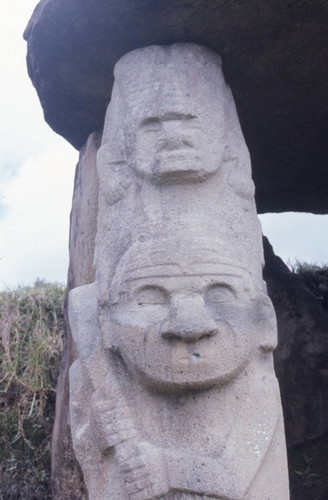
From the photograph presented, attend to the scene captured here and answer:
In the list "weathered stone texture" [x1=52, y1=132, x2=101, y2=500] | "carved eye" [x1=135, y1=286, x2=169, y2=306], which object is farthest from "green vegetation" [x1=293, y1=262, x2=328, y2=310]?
"carved eye" [x1=135, y1=286, x2=169, y2=306]

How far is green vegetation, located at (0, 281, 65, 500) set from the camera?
3.97 metres

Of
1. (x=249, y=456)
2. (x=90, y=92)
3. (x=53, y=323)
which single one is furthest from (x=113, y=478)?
(x=53, y=323)

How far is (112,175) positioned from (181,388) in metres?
1.06

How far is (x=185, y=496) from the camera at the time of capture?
6.34ft

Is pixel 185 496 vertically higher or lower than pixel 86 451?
lower

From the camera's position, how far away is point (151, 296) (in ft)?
7.21

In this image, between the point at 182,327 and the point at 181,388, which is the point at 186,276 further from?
the point at 181,388

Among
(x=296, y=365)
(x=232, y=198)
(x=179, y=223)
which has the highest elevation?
(x=232, y=198)

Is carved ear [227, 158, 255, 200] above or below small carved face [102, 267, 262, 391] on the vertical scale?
above

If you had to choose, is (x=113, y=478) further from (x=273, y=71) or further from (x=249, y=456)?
(x=273, y=71)

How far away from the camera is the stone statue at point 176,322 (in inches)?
79.3

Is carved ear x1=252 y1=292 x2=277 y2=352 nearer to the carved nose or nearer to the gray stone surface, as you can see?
the carved nose

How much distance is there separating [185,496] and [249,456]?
10.4 inches

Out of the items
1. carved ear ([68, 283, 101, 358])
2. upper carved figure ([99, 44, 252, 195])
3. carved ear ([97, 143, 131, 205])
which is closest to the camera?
carved ear ([68, 283, 101, 358])
